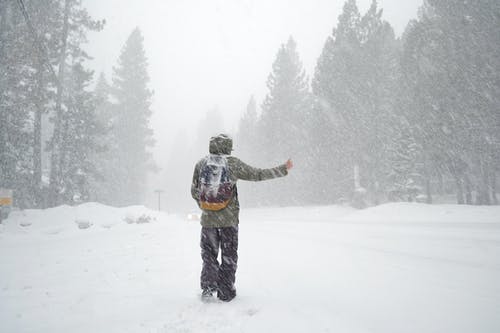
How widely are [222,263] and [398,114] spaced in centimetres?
2005

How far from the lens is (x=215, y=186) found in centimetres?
359

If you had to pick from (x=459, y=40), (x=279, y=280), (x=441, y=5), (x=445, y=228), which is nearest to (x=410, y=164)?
(x=459, y=40)

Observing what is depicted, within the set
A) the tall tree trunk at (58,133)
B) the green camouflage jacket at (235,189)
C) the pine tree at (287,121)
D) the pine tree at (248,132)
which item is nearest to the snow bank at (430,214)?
the green camouflage jacket at (235,189)

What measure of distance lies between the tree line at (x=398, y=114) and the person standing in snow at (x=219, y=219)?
16.7m

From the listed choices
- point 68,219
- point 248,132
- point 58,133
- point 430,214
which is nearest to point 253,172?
point 430,214

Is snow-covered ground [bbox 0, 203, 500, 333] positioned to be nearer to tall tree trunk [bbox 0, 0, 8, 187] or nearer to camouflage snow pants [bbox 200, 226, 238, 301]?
camouflage snow pants [bbox 200, 226, 238, 301]

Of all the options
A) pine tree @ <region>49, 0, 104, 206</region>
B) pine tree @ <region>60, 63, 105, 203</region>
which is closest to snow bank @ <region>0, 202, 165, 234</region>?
pine tree @ <region>49, 0, 104, 206</region>

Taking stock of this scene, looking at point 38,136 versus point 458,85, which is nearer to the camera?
point 38,136

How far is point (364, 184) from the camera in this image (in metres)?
21.7

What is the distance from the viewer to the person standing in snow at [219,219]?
3.49m

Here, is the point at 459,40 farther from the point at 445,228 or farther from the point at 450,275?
the point at 450,275

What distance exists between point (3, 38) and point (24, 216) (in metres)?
8.26

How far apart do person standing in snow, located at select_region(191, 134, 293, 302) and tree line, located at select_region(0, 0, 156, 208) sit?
972cm

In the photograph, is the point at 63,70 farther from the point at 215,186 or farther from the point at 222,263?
the point at 222,263
